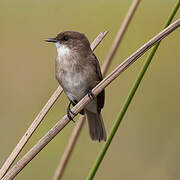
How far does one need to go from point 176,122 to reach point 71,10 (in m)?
2.91

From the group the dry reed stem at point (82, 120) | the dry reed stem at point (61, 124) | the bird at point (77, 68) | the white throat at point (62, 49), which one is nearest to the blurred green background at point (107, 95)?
the bird at point (77, 68)

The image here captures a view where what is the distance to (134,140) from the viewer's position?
4.70 meters

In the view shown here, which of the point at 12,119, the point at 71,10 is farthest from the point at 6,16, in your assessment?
the point at 12,119

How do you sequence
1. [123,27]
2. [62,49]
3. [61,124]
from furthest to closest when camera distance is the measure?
[62,49] < [123,27] < [61,124]

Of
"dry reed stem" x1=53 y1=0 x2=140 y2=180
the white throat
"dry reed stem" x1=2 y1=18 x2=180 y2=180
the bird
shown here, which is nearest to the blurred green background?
the bird

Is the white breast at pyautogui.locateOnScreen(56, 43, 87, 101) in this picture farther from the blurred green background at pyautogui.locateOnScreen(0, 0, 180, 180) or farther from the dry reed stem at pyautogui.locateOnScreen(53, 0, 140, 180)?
the blurred green background at pyautogui.locateOnScreen(0, 0, 180, 180)

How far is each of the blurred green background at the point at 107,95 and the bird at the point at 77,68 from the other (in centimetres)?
110

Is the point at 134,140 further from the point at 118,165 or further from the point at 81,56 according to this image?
the point at 81,56

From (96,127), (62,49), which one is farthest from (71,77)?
(96,127)

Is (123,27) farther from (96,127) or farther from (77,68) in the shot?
(96,127)

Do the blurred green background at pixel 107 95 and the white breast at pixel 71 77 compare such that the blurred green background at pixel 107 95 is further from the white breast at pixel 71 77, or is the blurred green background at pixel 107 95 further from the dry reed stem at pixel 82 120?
the dry reed stem at pixel 82 120

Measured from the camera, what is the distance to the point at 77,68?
10.9 feet

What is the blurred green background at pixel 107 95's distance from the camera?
448 centimetres

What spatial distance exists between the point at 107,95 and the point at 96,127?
1800 millimetres
